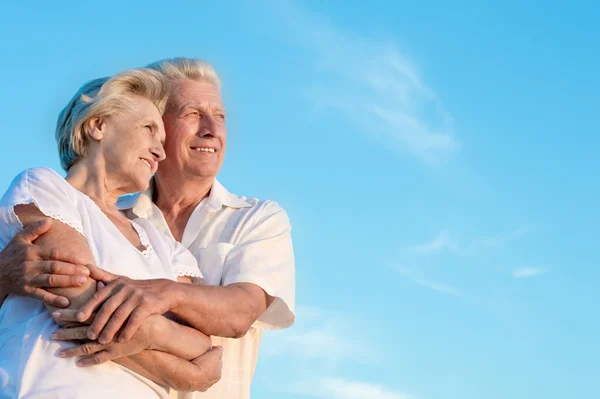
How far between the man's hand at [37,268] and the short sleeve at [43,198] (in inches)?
2.2

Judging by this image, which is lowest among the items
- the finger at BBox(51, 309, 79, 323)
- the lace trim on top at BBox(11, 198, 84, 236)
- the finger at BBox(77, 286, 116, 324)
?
the finger at BBox(51, 309, 79, 323)

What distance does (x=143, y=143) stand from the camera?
382 cm

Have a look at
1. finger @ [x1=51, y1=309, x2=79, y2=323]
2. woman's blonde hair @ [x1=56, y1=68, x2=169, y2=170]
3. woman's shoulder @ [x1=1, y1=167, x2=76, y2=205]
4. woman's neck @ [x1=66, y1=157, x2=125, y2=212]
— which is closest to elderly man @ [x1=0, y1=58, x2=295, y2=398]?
finger @ [x1=51, y1=309, x2=79, y2=323]

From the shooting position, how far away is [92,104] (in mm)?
3785

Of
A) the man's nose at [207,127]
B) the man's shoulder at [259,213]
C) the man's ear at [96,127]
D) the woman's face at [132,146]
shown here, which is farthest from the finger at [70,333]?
the man's nose at [207,127]


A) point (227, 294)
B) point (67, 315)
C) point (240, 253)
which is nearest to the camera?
point (67, 315)

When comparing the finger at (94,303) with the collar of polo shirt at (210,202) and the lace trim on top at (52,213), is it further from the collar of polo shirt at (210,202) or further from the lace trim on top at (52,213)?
the collar of polo shirt at (210,202)

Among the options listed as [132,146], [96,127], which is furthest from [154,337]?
[96,127]

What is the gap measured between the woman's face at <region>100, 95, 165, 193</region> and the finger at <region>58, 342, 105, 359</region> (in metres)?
0.83

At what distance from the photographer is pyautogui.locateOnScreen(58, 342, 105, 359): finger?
3205mm

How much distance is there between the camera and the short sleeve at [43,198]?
10.9 feet

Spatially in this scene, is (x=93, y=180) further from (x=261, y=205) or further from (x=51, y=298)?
(x=261, y=205)

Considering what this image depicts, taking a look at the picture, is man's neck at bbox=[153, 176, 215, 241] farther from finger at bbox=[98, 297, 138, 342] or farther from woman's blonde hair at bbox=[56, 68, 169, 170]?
finger at bbox=[98, 297, 138, 342]

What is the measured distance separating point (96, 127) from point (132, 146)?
0.18 metres
